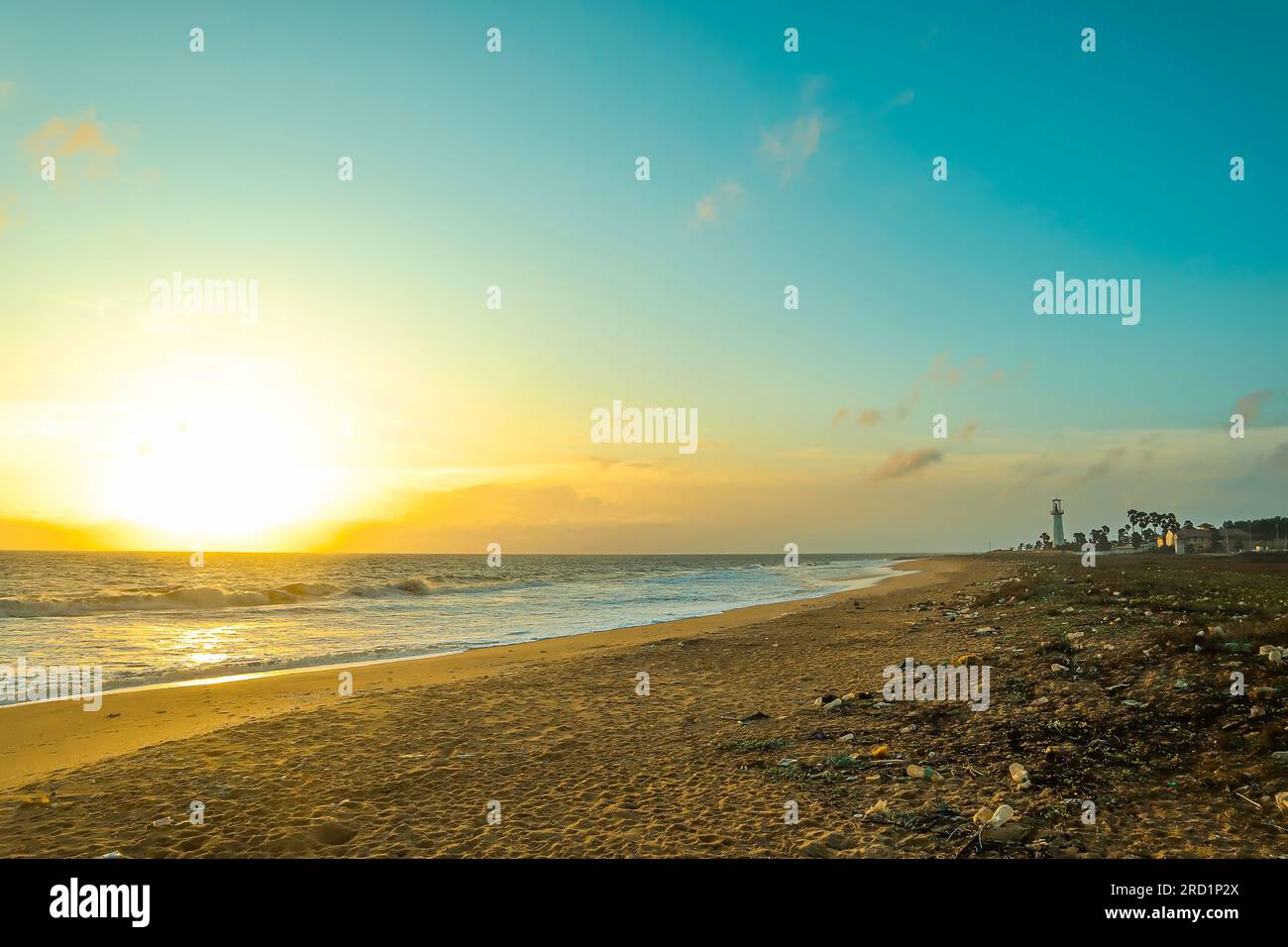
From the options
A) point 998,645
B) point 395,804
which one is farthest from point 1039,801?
point 998,645

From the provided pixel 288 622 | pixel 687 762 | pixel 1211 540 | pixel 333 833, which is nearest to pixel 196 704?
pixel 333 833

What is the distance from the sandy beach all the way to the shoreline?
0.09m

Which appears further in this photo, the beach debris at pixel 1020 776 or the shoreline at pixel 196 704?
the shoreline at pixel 196 704

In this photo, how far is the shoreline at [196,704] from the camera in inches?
409

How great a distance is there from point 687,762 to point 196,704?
10945mm

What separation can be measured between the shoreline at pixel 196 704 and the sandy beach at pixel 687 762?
3.6 inches

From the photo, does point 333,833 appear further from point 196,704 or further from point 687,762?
point 196,704

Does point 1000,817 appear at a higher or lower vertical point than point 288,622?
higher

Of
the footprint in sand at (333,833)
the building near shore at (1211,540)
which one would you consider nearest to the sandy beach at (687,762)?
the footprint in sand at (333,833)

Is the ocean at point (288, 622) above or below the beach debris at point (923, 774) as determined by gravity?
below

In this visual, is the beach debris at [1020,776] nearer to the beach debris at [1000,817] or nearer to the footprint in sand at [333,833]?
the beach debris at [1000,817]

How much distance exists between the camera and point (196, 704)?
13812mm

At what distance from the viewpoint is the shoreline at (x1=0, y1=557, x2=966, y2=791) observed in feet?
34.1

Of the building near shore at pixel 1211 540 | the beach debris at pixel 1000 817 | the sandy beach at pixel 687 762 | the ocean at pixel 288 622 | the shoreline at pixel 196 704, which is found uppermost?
the beach debris at pixel 1000 817
